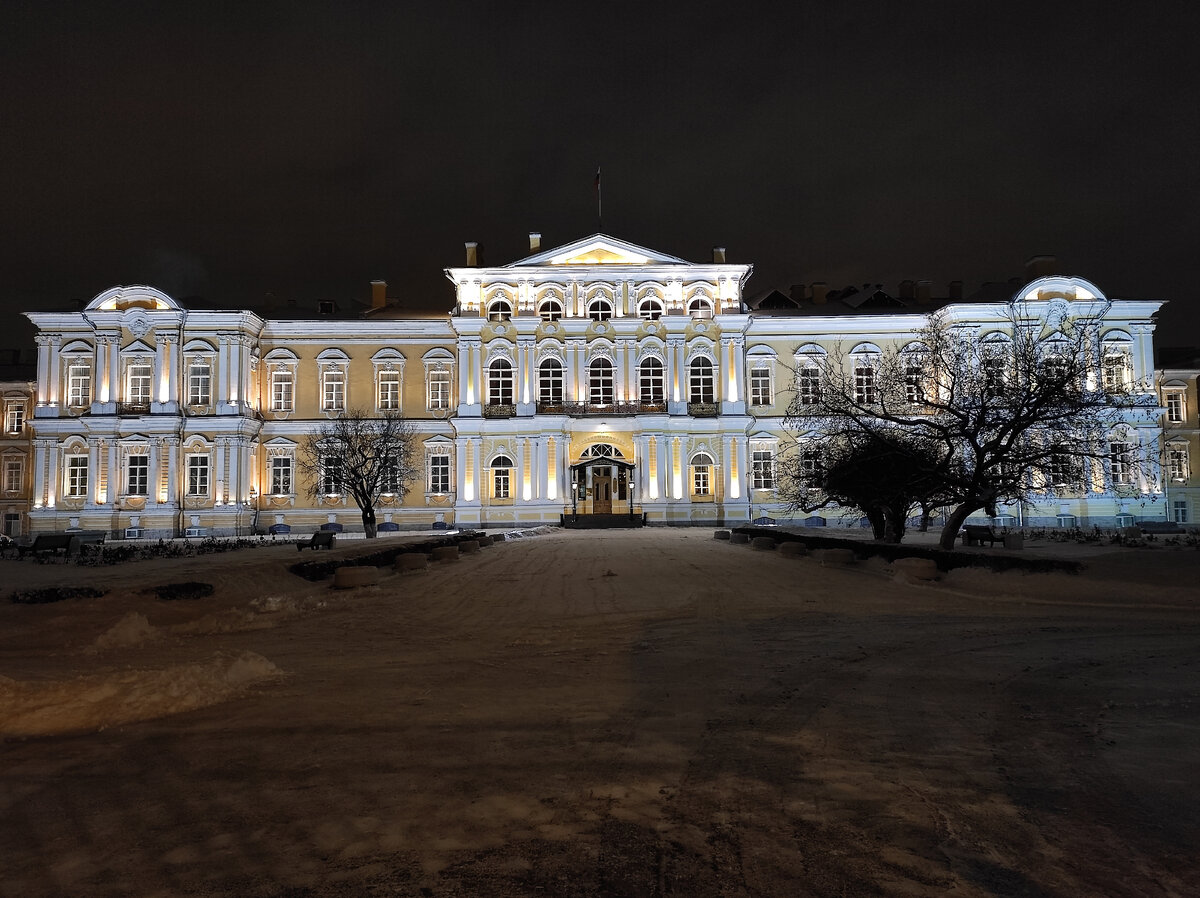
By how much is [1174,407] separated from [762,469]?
24.1m

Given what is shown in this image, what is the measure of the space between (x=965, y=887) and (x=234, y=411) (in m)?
41.6

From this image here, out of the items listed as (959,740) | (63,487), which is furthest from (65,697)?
(63,487)

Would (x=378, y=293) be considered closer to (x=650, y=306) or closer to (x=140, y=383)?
(x=140, y=383)

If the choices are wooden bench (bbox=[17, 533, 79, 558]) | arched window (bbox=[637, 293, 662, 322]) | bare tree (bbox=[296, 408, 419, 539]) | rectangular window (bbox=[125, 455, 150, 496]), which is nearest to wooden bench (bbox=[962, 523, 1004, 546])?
bare tree (bbox=[296, 408, 419, 539])

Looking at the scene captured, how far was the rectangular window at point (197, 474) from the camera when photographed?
131 feet

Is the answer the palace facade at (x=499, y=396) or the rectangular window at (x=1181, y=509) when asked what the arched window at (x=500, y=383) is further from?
the rectangular window at (x=1181, y=509)

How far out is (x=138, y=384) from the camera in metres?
40.2

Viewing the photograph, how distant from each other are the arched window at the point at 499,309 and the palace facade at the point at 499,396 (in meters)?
0.14

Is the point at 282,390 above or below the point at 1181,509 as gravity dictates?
above

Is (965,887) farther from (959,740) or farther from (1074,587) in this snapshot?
(1074,587)

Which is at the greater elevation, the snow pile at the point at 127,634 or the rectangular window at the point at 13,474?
the rectangular window at the point at 13,474

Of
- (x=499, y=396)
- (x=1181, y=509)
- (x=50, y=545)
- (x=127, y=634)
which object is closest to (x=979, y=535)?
(x=127, y=634)

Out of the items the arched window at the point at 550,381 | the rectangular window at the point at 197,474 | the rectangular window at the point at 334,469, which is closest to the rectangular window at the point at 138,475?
the rectangular window at the point at 197,474

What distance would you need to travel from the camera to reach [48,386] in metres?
40.1
